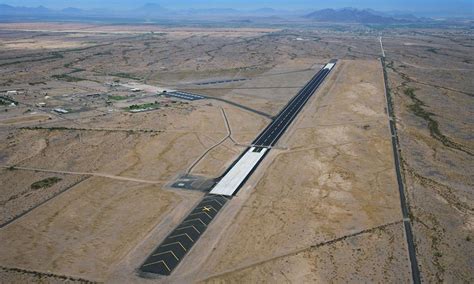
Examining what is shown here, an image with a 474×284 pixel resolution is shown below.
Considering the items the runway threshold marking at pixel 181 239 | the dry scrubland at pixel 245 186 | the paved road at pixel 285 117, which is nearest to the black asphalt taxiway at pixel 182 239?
the runway threshold marking at pixel 181 239

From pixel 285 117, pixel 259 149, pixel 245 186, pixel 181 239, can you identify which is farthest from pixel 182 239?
pixel 285 117

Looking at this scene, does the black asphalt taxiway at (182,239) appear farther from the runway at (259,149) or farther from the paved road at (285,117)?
the paved road at (285,117)

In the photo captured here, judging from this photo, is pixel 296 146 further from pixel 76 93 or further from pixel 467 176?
pixel 76 93

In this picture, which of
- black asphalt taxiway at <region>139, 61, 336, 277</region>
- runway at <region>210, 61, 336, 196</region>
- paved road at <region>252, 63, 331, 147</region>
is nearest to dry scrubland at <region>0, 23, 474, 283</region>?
black asphalt taxiway at <region>139, 61, 336, 277</region>

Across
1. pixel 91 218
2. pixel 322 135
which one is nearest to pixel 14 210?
pixel 91 218

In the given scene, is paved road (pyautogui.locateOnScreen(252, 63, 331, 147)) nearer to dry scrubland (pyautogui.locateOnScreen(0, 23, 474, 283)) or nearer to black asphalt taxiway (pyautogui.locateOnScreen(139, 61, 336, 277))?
dry scrubland (pyautogui.locateOnScreen(0, 23, 474, 283))

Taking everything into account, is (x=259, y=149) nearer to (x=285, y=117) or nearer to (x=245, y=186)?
(x=245, y=186)
